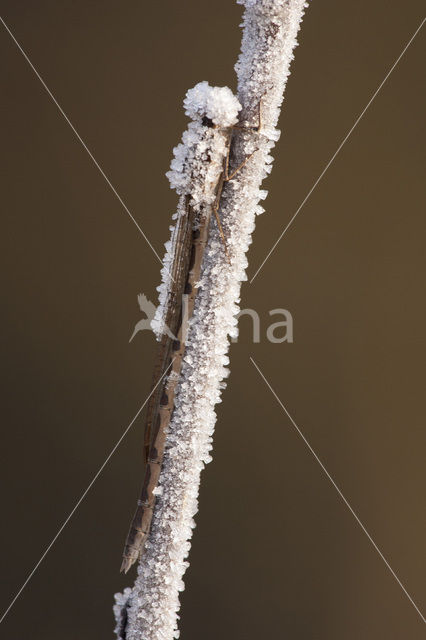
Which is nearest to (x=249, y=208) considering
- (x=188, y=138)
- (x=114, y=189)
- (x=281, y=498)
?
(x=188, y=138)

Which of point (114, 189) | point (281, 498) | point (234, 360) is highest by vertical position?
point (114, 189)

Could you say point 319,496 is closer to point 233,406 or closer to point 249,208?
point 233,406

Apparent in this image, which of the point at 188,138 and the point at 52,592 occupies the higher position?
the point at 188,138

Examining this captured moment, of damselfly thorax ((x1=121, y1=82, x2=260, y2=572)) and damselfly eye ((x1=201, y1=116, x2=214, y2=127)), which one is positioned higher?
damselfly eye ((x1=201, y1=116, x2=214, y2=127))

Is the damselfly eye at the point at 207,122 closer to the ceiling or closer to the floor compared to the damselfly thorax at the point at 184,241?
closer to the ceiling

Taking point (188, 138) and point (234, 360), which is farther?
point (234, 360)
